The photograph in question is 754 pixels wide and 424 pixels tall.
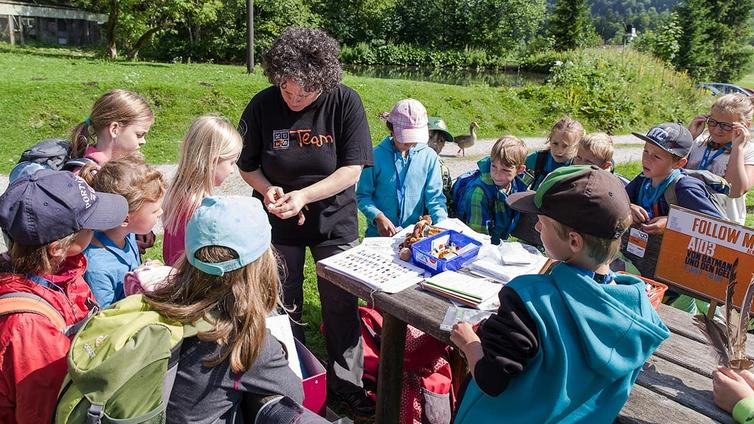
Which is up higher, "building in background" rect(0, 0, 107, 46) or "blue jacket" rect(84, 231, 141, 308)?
"building in background" rect(0, 0, 107, 46)

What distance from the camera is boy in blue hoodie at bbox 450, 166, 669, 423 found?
1643 millimetres

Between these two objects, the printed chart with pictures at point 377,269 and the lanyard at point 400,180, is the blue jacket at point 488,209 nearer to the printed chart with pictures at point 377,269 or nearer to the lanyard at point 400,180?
the lanyard at point 400,180

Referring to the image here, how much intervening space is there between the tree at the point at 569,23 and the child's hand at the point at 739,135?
40.0 meters

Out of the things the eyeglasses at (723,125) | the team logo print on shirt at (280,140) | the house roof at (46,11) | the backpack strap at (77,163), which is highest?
the house roof at (46,11)

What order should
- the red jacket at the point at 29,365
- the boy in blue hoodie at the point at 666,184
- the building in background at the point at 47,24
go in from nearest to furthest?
1. the red jacket at the point at 29,365
2. the boy in blue hoodie at the point at 666,184
3. the building in background at the point at 47,24

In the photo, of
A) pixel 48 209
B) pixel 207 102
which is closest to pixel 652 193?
pixel 48 209

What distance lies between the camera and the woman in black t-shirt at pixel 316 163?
3000mm

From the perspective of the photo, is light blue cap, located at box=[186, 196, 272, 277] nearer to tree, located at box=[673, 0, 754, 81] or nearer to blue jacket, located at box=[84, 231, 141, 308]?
blue jacket, located at box=[84, 231, 141, 308]

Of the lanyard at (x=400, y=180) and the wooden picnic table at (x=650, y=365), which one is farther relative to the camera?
the lanyard at (x=400, y=180)

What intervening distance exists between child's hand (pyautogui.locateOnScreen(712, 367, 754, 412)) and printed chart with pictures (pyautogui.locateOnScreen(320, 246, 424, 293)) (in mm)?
1226

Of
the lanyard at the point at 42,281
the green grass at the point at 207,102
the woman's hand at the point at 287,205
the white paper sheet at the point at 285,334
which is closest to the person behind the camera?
the lanyard at the point at 42,281

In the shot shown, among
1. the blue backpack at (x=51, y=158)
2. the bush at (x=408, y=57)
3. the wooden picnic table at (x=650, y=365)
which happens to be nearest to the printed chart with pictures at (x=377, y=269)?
the wooden picnic table at (x=650, y=365)

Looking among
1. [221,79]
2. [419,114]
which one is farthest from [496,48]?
[419,114]

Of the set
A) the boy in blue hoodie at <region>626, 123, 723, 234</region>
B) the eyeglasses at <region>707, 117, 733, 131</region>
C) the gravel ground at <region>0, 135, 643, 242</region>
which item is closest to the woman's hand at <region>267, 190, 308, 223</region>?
the boy in blue hoodie at <region>626, 123, 723, 234</region>
